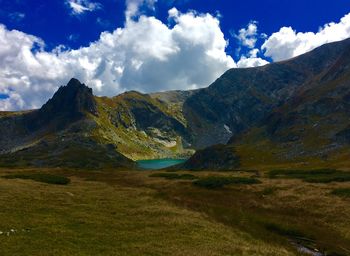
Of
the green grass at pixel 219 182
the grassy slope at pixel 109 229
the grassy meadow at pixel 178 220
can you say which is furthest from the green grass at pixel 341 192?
the grassy slope at pixel 109 229

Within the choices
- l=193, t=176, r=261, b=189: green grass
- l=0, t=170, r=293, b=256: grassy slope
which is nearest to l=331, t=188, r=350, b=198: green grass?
l=193, t=176, r=261, b=189: green grass

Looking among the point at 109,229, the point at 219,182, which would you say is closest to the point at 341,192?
the point at 219,182

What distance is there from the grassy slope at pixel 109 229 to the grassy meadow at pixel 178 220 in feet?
0.27

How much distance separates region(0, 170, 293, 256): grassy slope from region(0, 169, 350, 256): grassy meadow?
0.27 ft

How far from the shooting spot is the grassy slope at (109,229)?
3086 centimetres

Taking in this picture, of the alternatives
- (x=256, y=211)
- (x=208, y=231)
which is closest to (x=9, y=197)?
(x=208, y=231)

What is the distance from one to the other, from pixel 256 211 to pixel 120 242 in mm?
25316

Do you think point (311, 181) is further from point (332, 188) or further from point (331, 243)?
point (331, 243)

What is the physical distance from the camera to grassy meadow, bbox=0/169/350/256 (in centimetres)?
3219

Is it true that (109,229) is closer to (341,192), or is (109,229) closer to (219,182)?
(341,192)

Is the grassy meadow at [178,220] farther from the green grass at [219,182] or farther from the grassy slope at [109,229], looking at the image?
the green grass at [219,182]

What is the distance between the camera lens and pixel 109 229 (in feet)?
123

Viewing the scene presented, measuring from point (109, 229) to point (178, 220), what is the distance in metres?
8.46

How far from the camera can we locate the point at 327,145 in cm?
18225
